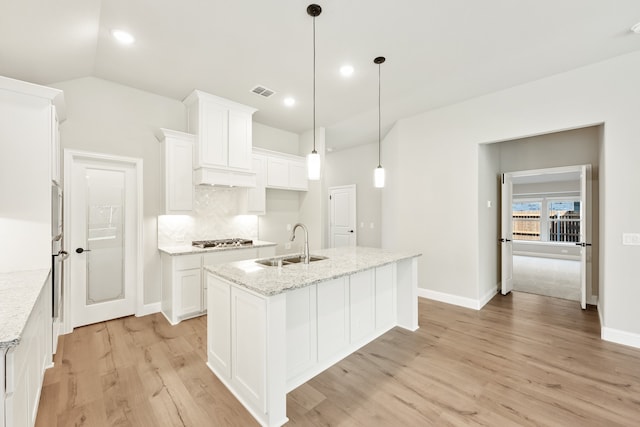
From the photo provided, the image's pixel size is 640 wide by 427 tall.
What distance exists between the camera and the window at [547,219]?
8.99 metres

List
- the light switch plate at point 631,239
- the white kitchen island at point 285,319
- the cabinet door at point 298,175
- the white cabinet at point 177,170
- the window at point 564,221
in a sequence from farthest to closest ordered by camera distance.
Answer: the window at point 564,221
the cabinet door at point 298,175
the white cabinet at point 177,170
the light switch plate at point 631,239
the white kitchen island at point 285,319

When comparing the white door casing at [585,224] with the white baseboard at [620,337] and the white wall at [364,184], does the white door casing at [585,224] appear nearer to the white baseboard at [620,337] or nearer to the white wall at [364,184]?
the white baseboard at [620,337]

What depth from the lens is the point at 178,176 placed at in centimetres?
375

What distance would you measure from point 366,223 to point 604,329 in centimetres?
405

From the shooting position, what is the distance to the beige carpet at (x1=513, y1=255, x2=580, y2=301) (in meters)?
4.87

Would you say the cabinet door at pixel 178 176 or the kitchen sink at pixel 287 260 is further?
the cabinet door at pixel 178 176

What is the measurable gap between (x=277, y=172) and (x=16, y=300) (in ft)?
12.1

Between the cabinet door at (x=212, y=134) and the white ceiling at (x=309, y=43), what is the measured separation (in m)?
0.29

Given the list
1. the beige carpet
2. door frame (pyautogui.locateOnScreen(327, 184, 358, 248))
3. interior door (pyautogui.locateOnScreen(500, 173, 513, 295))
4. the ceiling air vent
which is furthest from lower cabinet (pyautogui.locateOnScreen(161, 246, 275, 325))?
the beige carpet

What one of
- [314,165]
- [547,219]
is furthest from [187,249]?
[547,219]

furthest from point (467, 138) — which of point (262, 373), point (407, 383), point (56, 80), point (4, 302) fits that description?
point (56, 80)

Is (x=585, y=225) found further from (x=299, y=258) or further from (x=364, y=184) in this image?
(x=299, y=258)

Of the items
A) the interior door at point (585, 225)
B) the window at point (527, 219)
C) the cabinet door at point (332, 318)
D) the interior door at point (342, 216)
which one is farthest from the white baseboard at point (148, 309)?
the window at point (527, 219)

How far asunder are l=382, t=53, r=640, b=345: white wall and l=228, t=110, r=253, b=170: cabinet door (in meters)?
2.54
